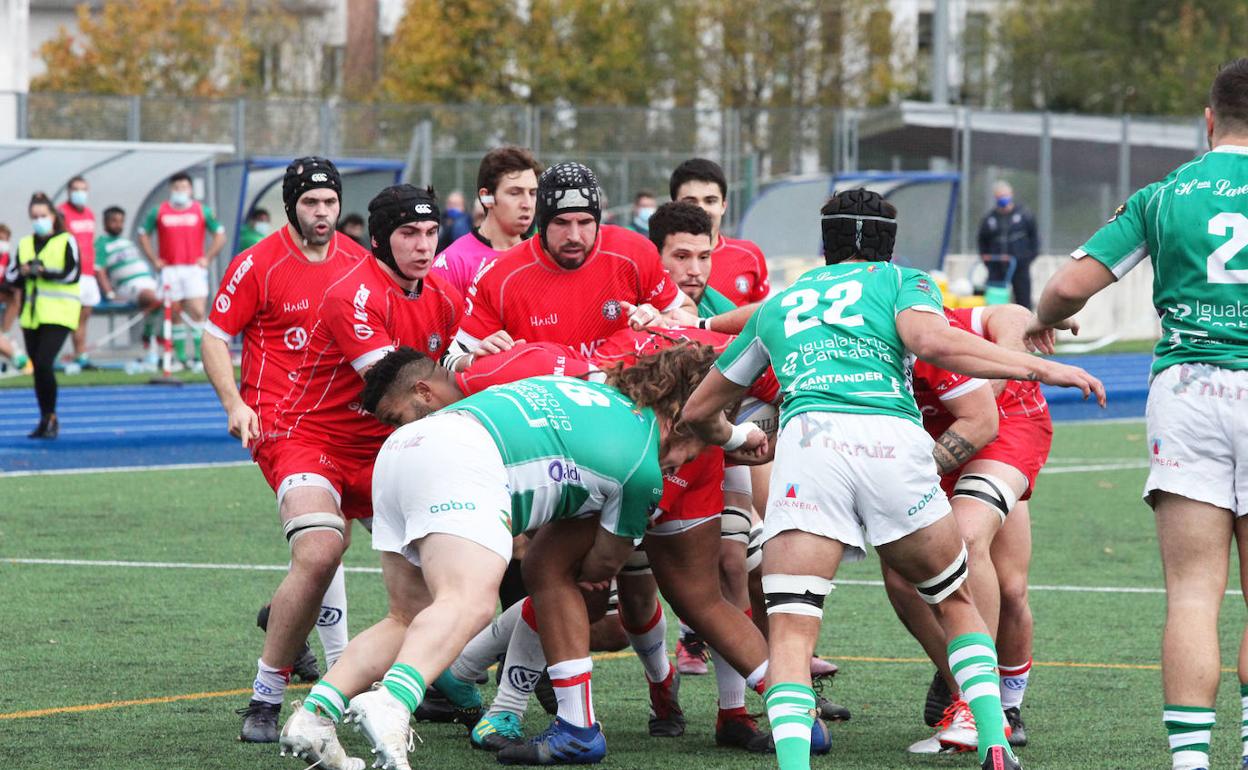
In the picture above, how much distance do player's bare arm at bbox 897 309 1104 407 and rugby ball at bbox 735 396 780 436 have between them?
1.67 meters

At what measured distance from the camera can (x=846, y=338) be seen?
564 cm

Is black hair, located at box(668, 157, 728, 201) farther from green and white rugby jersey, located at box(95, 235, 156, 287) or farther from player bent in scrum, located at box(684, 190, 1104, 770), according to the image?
green and white rugby jersey, located at box(95, 235, 156, 287)

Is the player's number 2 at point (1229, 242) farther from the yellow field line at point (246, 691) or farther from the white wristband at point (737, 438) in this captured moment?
the yellow field line at point (246, 691)

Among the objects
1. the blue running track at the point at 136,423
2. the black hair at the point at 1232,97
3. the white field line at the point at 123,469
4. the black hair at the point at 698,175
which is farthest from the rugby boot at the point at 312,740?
the blue running track at the point at 136,423

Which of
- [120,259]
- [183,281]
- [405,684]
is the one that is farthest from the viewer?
[120,259]

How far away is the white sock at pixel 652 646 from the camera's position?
6.93 metres

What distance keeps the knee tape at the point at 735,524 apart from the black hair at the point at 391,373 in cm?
164

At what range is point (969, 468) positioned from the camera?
268 inches

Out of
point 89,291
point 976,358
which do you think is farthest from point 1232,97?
point 89,291

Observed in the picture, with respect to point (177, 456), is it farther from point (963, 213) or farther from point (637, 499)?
point (963, 213)

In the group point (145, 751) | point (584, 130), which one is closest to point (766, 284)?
point (145, 751)

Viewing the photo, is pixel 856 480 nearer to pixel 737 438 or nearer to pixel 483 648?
pixel 737 438

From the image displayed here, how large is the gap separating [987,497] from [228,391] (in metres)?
2.90

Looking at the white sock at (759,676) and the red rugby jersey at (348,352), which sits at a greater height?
the red rugby jersey at (348,352)
